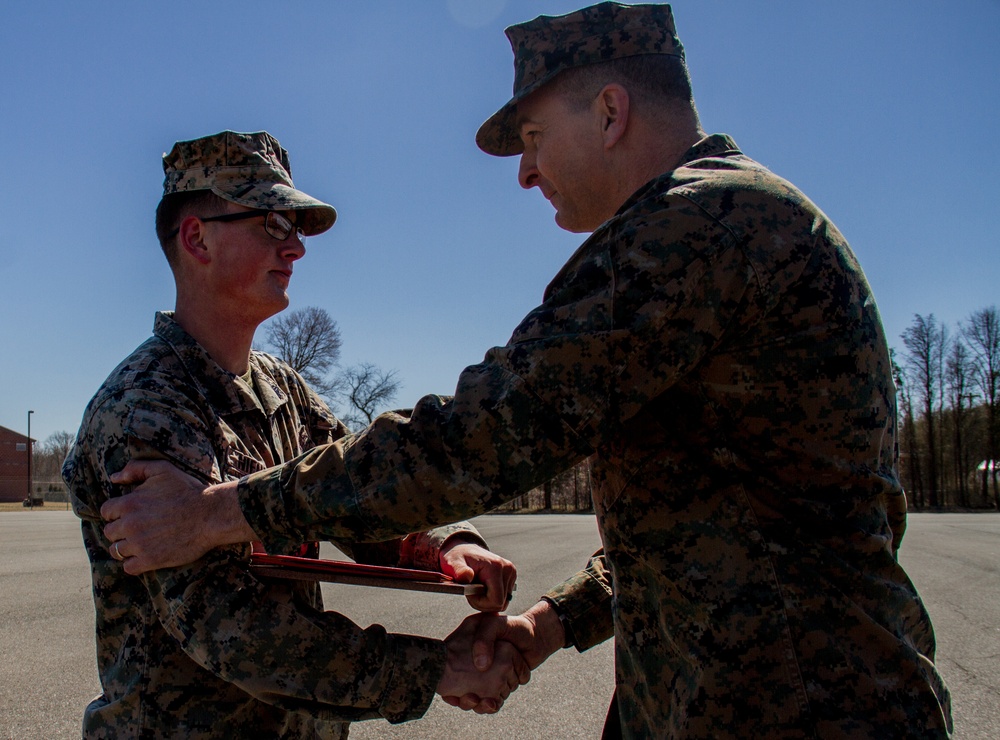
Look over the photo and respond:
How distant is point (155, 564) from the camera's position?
6.61 ft

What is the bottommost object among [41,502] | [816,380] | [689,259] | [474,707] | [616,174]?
[41,502]

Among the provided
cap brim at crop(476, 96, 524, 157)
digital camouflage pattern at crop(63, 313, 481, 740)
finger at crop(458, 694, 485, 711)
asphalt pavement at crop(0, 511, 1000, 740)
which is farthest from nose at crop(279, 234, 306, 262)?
asphalt pavement at crop(0, 511, 1000, 740)

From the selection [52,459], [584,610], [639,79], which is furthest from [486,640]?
[52,459]

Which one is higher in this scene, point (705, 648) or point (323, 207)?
point (323, 207)

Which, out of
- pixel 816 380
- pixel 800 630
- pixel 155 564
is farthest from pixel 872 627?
pixel 155 564

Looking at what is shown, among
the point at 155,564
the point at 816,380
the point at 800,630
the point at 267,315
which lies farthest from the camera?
the point at 267,315

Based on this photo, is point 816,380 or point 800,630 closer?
point 800,630

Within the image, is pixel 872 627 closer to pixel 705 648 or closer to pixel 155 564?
Result: pixel 705 648

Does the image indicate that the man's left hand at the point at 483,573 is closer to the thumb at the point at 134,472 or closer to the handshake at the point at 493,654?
the handshake at the point at 493,654

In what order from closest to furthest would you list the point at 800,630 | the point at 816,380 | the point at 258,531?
the point at 800,630 → the point at 816,380 → the point at 258,531

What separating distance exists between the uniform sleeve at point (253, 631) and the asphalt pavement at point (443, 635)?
235 centimetres

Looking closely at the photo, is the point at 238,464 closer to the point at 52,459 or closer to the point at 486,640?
the point at 486,640

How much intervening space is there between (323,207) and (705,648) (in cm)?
208

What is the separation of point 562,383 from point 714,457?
1.32 feet
